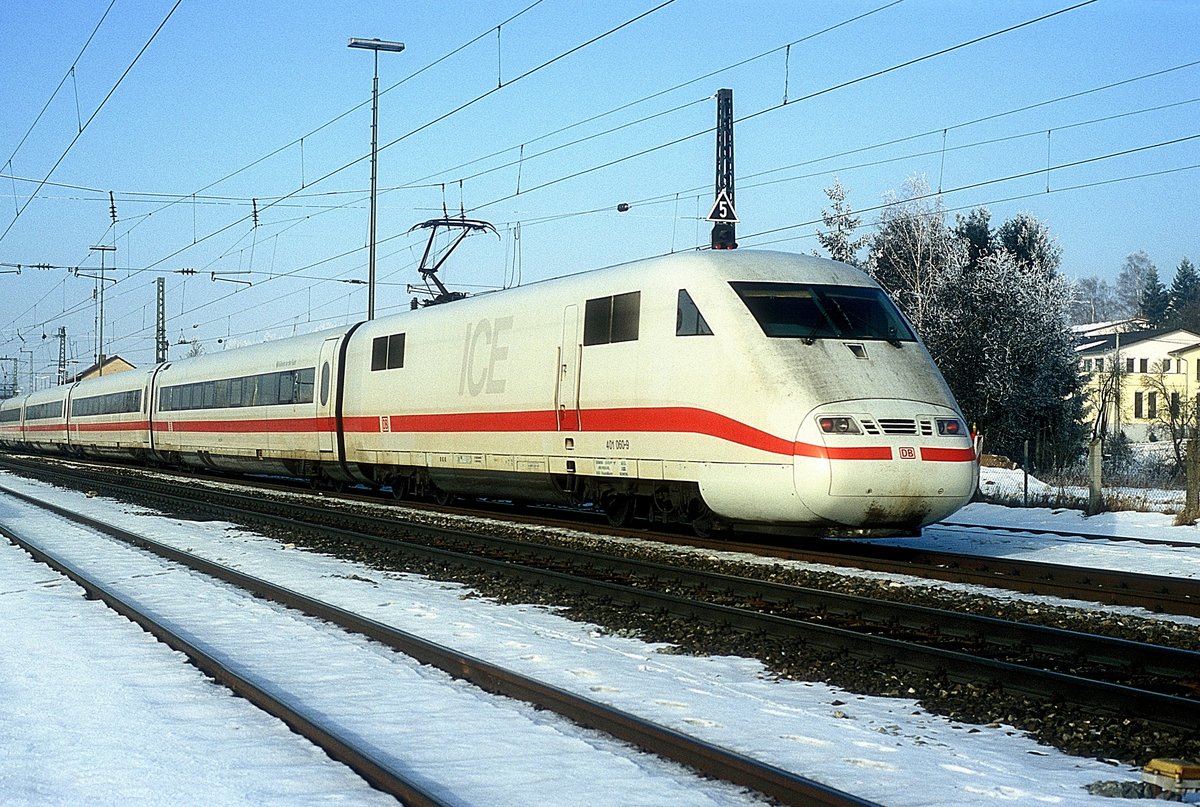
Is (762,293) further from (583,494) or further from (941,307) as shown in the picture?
(941,307)

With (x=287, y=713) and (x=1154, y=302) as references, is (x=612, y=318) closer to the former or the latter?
(x=287, y=713)

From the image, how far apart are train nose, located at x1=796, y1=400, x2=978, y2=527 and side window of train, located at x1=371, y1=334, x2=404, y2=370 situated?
10.5 metres

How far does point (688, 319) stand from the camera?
13492 mm

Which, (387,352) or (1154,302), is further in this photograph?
(1154,302)

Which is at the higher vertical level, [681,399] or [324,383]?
[324,383]

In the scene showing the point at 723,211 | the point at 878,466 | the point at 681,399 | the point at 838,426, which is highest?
the point at 723,211

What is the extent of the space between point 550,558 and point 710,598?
3156 mm

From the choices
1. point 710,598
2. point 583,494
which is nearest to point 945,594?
point 710,598

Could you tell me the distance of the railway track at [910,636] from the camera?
627cm

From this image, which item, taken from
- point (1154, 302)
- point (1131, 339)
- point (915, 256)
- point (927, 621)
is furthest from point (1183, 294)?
point (927, 621)

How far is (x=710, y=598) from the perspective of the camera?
32.9ft

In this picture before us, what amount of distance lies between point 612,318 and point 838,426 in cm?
387

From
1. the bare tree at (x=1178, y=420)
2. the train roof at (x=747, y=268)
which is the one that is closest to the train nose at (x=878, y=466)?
the train roof at (x=747, y=268)

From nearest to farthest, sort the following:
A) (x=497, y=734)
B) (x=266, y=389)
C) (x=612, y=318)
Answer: (x=497, y=734), (x=612, y=318), (x=266, y=389)
